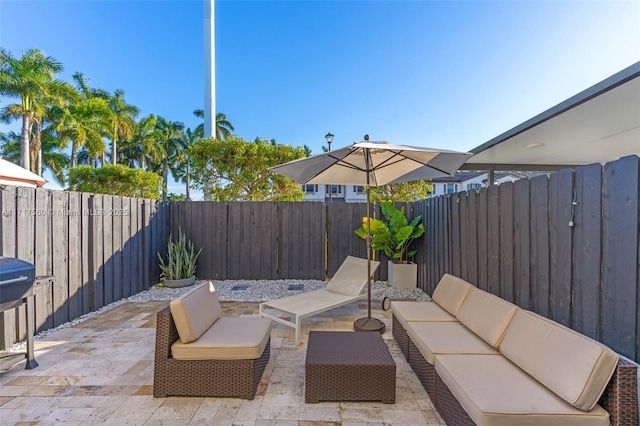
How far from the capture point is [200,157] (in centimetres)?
1257

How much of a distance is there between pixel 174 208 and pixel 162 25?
815 cm

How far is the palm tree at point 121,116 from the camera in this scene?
25.5 m

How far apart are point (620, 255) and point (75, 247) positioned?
6.13 m

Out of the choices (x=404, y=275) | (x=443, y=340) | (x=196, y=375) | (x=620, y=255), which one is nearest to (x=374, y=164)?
(x=443, y=340)

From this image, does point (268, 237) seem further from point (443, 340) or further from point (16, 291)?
point (443, 340)

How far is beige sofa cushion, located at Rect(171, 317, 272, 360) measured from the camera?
251 centimetres

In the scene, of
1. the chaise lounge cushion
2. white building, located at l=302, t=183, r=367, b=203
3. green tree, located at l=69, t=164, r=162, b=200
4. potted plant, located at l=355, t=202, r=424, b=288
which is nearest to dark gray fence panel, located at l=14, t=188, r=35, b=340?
the chaise lounge cushion

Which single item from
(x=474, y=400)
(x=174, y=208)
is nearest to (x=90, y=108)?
(x=174, y=208)

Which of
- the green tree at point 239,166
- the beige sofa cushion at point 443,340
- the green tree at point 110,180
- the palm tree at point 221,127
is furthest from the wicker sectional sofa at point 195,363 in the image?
the palm tree at point 221,127

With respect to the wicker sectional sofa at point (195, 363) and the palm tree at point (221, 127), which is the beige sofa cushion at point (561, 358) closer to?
the wicker sectional sofa at point (195, 363)

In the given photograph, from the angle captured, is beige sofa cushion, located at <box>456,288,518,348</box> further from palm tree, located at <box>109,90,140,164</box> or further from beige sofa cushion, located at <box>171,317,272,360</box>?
palm tree, located at <box>109,90,140,164</box>

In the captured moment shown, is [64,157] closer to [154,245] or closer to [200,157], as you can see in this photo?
[200,157]

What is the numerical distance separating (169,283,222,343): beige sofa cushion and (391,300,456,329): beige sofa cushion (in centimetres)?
200

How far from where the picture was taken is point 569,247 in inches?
101
